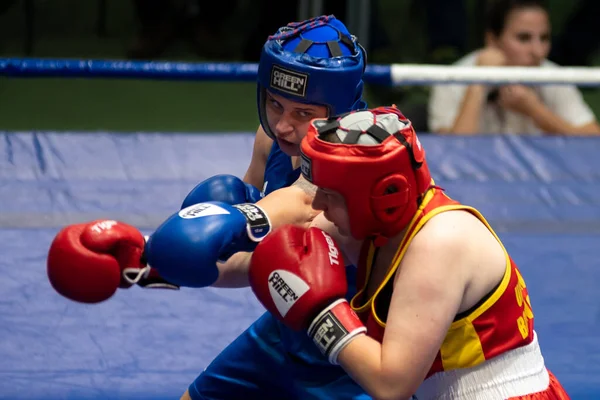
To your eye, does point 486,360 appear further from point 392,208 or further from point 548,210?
point 548,210

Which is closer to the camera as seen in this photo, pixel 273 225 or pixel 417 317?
pixel 417 317

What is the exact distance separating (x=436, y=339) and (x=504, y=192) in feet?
8.17

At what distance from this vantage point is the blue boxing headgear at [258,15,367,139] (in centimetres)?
215

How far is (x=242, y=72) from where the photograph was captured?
4238 millimetres

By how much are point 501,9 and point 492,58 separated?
247mm

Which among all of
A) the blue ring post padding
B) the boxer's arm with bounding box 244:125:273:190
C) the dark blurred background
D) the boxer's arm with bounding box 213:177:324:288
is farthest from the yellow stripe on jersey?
the dark blurred background

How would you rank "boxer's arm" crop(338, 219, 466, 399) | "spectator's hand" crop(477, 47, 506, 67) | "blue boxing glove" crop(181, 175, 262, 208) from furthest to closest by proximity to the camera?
"spectator's hand" crop(477, 47, 506, 67) < "blue boxing glove" crop(181, 175, 262, 208) < "boxer's arm" crop(338, 219, 466, 399)

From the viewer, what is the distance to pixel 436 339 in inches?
68.5

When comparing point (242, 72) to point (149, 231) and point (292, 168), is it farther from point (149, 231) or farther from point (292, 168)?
point (292, 168)

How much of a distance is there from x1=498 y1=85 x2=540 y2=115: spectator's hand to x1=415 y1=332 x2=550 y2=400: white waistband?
2932 millimetres

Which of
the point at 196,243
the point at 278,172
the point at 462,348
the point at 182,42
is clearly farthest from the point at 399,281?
the point at 182,42

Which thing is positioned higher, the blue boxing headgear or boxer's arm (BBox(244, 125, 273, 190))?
the blue boxing headgear

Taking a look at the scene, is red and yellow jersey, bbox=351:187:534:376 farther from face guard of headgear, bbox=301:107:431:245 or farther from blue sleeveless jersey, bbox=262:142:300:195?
blue sleeveless jersey, bbox=262:142:300:195

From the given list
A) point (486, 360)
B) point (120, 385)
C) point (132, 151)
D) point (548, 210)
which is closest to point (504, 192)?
point (548, 210)
